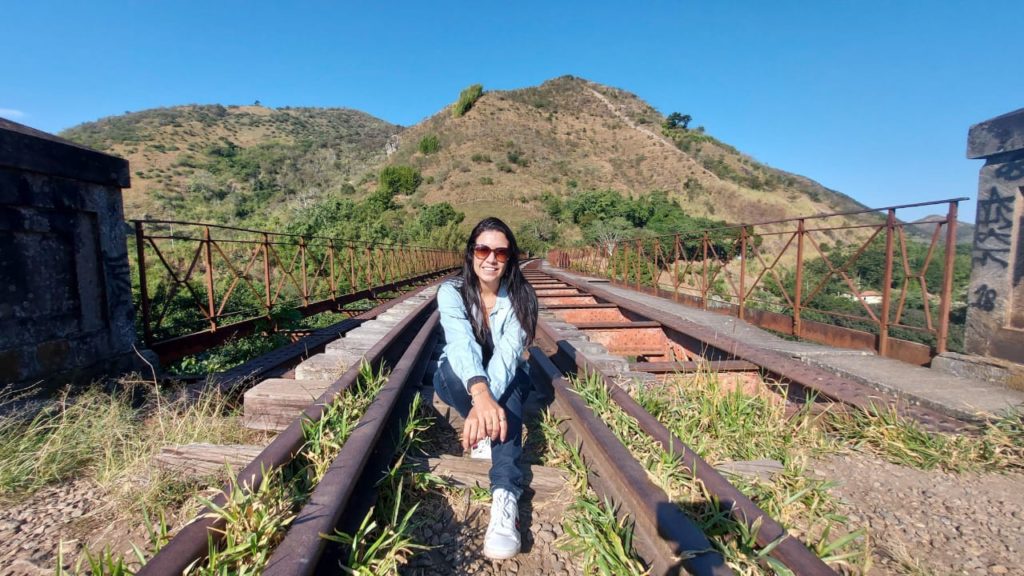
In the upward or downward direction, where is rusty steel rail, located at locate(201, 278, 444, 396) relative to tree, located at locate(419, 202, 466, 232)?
downward

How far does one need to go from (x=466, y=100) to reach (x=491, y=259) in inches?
3303

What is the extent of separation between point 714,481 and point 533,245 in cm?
4311

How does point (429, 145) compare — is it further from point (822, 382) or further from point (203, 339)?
point (822, 382)

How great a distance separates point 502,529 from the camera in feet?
5.31

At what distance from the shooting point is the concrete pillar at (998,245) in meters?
3.29

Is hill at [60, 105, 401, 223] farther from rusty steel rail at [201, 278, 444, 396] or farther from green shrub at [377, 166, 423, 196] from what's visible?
rusty steel rail at [201, 278, 444, 396]

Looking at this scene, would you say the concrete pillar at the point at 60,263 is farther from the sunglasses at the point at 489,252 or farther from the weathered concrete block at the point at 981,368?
the weathered concrete block at the point at 981,368

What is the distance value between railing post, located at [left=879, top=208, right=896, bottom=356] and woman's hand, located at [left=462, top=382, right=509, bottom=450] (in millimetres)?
4037

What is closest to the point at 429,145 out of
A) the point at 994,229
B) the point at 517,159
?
the point at 517,159

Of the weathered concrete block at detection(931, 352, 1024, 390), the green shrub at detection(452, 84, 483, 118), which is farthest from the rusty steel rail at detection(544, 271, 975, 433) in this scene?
the green shrub at detection(452, 84, 483, 118)

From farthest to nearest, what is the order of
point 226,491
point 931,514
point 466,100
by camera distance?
1. point 466,100
2. point 931,514
3. point 226,491

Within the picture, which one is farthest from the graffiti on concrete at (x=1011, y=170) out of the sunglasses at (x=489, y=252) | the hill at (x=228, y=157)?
the hill at (x=228, y=157)

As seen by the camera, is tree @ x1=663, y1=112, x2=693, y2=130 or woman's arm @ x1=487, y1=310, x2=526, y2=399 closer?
woman's arm @ x1=487, y1=310, x2=526, y2=399

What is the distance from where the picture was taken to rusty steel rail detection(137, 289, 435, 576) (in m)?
1.05
